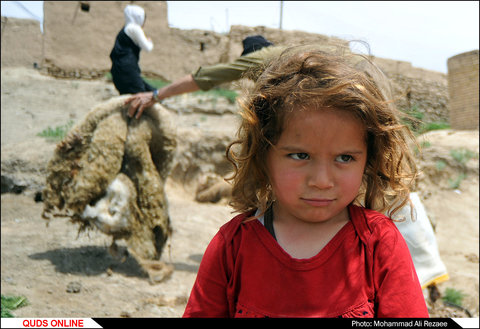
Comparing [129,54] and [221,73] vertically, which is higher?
[129,54]

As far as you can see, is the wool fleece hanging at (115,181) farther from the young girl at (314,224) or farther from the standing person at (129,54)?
the young girl at (314,224)

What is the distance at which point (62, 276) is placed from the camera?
132 inches

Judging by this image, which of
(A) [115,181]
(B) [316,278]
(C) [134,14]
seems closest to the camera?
(B) [316,278]

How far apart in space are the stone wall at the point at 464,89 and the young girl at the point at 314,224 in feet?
34.7

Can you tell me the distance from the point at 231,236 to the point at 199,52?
13.1 metres

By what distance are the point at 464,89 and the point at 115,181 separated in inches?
390

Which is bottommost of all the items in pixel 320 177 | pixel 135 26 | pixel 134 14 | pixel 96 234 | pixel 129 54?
pixel 96 234

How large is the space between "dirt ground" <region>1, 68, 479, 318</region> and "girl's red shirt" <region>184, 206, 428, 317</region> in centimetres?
73

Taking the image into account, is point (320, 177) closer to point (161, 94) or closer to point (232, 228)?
point (232, 228)

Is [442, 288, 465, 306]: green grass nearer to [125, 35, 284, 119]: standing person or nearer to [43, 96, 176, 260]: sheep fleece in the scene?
[43, 96, 176, 260]: sheep fleece

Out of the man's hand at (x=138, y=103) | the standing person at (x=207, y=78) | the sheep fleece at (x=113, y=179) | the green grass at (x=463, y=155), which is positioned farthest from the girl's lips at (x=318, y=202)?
the green grass at (x=463, y=155)

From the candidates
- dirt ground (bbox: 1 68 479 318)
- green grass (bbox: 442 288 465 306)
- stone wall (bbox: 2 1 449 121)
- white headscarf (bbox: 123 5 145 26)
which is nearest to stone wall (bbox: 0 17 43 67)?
stone wall (bbox: 2 1 449 121)

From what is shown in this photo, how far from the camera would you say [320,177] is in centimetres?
108

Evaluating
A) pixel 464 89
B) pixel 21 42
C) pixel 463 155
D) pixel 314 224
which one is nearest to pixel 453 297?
pixel 314 224
